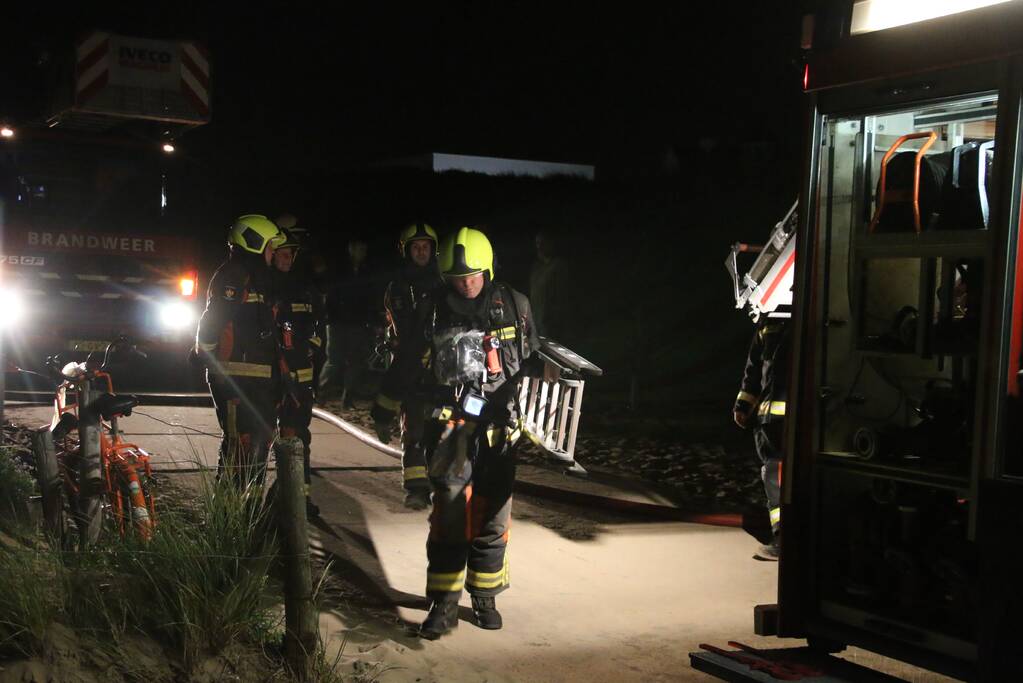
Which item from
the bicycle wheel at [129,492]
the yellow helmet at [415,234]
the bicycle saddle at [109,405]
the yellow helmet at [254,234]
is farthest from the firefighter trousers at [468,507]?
the yellow helmet at [415,234]

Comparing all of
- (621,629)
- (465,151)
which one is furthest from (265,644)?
(465,151)

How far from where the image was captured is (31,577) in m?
4.55

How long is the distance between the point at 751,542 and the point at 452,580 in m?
2.70

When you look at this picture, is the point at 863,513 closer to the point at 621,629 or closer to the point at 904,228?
the point at 904,228

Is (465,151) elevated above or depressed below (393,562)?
above

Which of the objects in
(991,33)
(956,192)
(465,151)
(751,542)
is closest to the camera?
(991,33)

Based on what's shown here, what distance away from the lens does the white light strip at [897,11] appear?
398 centimetres

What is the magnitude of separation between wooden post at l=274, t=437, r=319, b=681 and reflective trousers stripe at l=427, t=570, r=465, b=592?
43.7 inches

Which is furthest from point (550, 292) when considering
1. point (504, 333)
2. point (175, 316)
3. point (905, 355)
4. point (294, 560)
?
point (294, 560)

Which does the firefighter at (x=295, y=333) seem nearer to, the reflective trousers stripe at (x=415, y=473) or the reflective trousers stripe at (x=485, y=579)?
the reflective trousers stripe at (x=415, y=473)

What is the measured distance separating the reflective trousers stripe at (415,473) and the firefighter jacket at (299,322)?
1.02 m

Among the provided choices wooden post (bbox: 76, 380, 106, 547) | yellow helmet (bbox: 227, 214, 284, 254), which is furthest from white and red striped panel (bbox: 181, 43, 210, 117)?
wooden post (bbox: 76, 380, 106, 547)

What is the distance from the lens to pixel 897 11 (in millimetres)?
4195

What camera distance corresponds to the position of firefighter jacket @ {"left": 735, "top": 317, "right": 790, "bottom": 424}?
6.85 m
